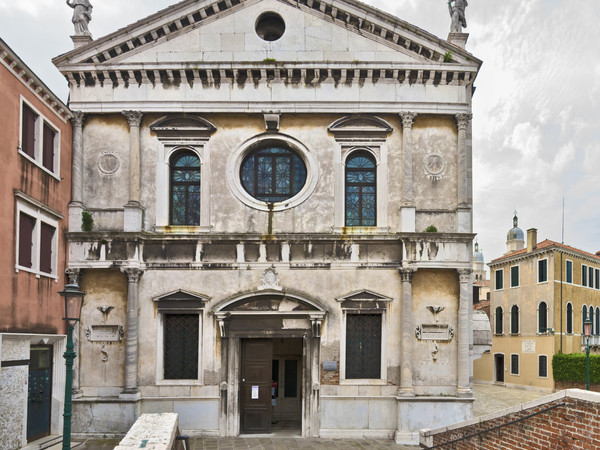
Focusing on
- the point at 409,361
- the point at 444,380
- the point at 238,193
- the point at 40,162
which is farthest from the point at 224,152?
the point at 444,380

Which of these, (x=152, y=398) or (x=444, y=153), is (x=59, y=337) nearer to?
(x=152, y=398)

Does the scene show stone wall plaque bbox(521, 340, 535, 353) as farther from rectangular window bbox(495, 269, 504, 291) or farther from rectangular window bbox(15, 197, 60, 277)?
rectangular window bbox(15, 197, 60, 277)

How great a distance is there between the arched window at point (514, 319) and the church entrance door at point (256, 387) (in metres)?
28.0

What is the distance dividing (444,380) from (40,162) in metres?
12.8

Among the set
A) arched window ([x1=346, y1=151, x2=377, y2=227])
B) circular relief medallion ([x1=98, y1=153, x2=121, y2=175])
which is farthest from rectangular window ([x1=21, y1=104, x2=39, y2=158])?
arched window ([x1=346, y1=151, x2=377, y2=227])

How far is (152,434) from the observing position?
1028 cm

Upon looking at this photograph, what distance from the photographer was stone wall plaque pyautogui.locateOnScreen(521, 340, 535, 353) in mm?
37219

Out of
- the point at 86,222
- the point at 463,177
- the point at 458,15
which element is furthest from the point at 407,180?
the point at 86,222

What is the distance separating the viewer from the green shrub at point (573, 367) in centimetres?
3175

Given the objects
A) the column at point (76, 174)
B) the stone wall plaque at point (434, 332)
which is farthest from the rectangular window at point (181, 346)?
the stone wall plaque at point (434, 332)

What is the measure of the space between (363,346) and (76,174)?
9918mm

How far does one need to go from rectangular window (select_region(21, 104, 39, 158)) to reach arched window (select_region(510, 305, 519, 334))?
3425 centimetres

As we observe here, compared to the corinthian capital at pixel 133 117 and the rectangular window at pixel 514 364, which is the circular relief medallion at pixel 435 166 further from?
the rectangular window at pixel 514 364

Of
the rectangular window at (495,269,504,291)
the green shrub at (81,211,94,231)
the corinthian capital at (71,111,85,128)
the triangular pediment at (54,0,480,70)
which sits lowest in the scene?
the rectangular window at (495,269,504,291)
